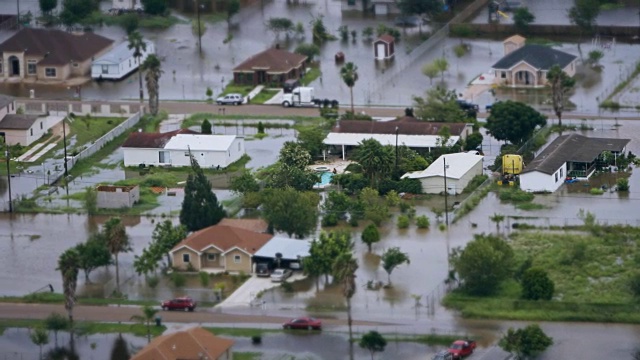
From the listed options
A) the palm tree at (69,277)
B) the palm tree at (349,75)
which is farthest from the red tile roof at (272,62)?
the palm tree at (69,277)

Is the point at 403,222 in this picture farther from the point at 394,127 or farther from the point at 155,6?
the point at 155,6

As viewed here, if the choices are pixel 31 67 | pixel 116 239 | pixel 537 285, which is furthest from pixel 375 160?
pixel 31 67

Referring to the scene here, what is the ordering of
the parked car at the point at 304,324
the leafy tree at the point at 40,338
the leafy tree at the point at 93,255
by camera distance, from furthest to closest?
1. the leafy tree at the point at 93,255
2. the parked car at the point at 304,324
3. the leafy tree at the point at 40,338

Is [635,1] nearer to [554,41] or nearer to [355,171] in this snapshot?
[554,41]

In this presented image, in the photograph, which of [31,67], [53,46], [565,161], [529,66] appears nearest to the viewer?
[565,161]

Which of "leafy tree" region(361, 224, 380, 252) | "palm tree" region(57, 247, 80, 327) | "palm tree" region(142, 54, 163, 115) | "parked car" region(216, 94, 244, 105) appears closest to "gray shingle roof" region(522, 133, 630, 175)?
"leafy tree" region(361, 224, 380, 252)

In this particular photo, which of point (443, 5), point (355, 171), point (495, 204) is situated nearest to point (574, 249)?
point (495, 204)

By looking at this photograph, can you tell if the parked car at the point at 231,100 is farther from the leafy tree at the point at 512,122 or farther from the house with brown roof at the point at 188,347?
the house with brown roof at the point at 188,347
